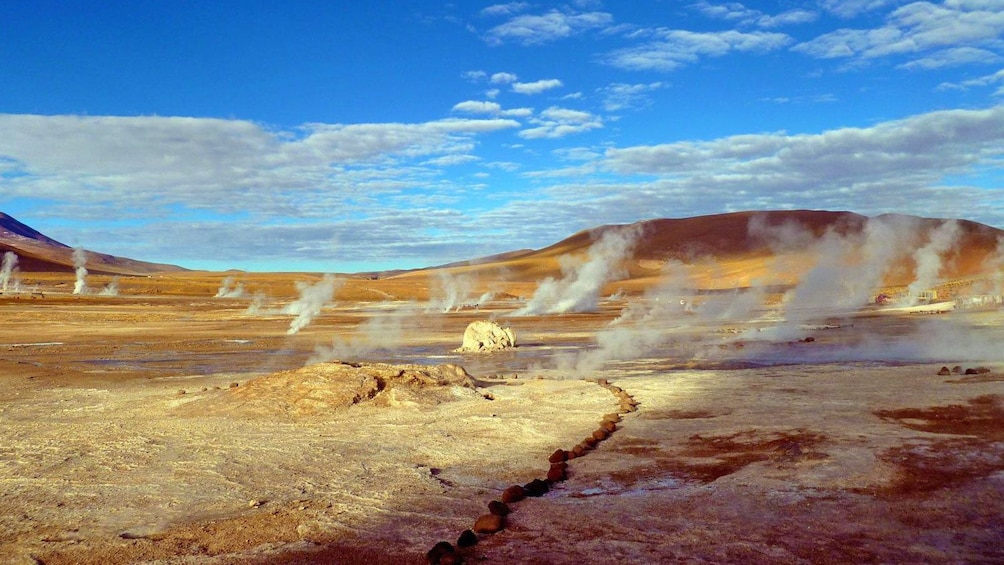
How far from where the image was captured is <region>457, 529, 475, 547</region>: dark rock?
602 centimetres

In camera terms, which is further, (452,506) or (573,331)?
(573,331)

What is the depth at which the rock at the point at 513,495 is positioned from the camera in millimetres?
7410

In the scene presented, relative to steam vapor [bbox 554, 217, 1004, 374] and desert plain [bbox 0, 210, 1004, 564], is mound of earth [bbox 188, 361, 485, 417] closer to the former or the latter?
desert plain [bbox 0, 210, 1004, 564]

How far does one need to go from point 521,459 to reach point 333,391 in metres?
5.40

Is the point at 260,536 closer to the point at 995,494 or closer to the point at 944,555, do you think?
the point at 944,555

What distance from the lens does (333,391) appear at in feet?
45.0

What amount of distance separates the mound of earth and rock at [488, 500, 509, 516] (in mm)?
6683

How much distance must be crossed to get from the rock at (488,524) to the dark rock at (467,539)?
300 mm

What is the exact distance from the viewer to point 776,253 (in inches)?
3873

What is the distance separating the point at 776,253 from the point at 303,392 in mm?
93962

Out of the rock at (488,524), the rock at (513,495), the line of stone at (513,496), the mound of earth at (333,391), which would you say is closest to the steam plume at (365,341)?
the mound of earth at (333,391)

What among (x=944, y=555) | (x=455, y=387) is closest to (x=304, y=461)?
(x=455, y=387)

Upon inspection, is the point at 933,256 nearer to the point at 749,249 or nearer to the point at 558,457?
the point at 749,249

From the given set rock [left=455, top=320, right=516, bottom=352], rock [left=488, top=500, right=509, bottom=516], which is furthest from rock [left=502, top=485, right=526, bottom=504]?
rock [left=455, top=320, right=516, bottom=352]
